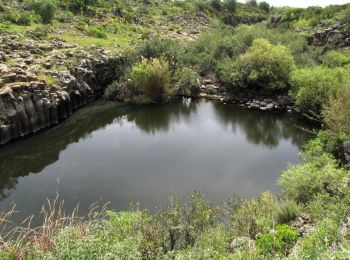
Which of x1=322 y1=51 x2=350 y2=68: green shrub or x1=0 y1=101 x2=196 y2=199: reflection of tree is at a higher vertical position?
x1=322 y1=51 x2=350 y2=68: green shrub

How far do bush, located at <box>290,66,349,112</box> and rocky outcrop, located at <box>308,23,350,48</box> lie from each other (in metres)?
19.7

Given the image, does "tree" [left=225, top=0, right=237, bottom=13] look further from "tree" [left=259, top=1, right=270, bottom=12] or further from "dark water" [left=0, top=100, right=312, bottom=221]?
"dark water" [left=0, top=100, right=312, bottom=221]

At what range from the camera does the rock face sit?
123 ft

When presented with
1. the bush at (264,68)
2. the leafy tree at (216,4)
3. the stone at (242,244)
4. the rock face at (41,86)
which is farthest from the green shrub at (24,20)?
the leafy tree at (216,4)

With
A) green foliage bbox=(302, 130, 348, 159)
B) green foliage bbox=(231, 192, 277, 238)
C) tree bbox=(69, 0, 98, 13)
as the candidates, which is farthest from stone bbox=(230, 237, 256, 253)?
tree bbox=(69, 0, 98, 13)

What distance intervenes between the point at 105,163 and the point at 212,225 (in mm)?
16585

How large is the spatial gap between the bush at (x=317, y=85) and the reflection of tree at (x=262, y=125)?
8.93 feet

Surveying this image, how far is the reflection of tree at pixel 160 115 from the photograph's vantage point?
4350cm

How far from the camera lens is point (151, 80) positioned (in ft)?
164

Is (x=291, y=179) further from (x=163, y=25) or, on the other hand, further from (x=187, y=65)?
(x=163, y=25)

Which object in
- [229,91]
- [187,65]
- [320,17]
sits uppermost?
[320,17]

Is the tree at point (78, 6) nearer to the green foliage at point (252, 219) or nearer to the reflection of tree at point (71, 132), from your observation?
the reflection of tree at point (71, 132)

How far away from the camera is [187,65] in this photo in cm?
5812

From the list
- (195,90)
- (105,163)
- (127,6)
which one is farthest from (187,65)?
(127,6)
